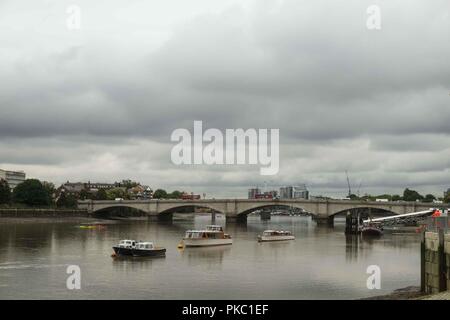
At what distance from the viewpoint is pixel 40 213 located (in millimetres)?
141375

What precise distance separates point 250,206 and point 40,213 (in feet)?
164

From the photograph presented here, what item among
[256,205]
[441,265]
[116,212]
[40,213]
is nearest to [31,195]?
[40,213]

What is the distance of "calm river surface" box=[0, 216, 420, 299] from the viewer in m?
39.2

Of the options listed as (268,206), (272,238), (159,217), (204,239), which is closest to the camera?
(204,239)

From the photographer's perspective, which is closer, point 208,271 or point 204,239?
point 208,271

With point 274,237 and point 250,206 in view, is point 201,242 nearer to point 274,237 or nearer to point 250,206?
point 274,237

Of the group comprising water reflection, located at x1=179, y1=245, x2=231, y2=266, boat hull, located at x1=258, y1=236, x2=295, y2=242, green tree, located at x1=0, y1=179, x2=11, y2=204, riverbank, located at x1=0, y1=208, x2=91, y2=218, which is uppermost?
green tree, located at x1=0, y1=179, x2=11, y2=204

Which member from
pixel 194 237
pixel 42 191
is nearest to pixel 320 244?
pixel 194 237

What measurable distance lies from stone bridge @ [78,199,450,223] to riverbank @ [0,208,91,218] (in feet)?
25.5

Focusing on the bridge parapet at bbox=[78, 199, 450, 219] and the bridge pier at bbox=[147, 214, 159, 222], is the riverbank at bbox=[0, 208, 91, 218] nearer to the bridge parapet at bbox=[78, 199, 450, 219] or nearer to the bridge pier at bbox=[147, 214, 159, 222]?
the bridge parapet at bbox=[78, 199, 450, 219]

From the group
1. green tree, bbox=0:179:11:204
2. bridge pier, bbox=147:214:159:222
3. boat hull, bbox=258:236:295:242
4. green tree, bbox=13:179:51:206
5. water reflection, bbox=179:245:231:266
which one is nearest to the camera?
water reflection, bbox=179:245:231:266

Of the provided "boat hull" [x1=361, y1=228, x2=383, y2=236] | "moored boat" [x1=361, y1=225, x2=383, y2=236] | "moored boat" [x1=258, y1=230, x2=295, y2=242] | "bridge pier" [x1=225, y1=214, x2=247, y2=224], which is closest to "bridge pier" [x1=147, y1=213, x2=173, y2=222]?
"bridge pier" [x1=225, y1=214, x2=247, y2=224]

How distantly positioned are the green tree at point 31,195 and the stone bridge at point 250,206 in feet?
40.1
